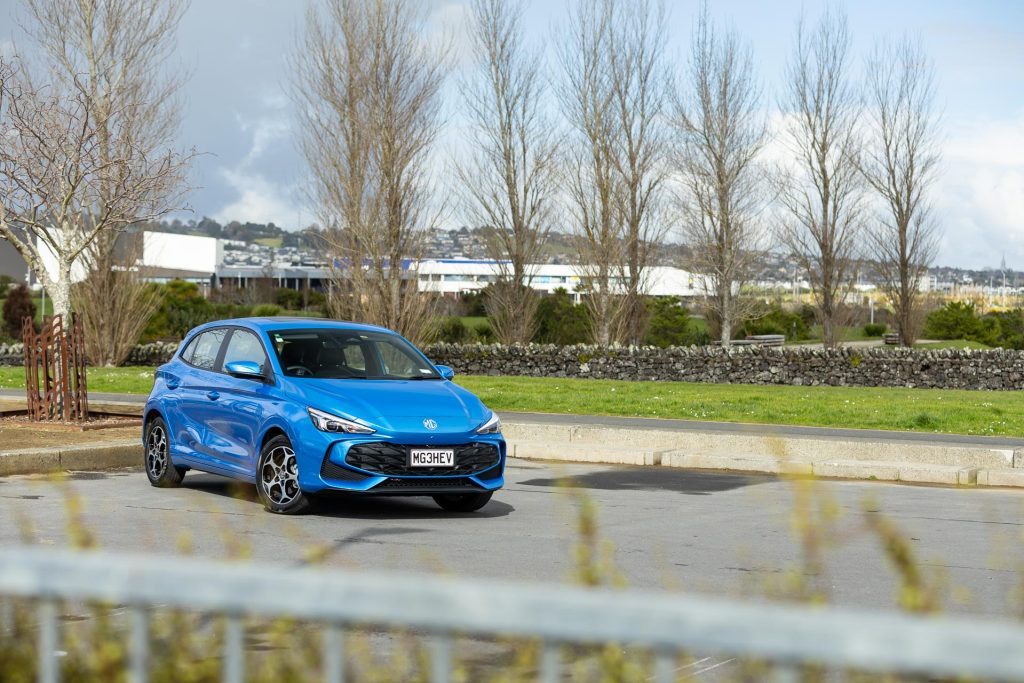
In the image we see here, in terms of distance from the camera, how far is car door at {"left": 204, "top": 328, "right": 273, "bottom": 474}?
11219 millimetres

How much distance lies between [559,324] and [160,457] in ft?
99.4

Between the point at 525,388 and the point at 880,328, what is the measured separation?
45.9 m

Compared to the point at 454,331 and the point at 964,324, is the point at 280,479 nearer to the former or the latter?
the point at 454,331

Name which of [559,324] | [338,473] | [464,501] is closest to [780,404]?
[464,501]

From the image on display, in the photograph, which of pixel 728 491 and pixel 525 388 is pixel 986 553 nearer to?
pixel 728 491

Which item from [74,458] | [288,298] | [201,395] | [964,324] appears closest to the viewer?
[201,395]

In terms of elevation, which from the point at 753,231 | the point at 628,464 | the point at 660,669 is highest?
the point at 753,231

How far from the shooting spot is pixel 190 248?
88.1 m

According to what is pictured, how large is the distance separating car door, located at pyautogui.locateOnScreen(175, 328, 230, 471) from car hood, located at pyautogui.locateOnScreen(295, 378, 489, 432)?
1.26 metres

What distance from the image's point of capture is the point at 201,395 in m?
12.0

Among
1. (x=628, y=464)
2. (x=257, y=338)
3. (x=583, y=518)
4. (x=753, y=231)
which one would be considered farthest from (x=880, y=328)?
(x=583, y=518)

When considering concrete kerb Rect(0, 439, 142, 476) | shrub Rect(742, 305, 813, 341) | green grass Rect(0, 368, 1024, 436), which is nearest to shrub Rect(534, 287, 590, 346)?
green grass Rect(0, 368, 1024, 436)

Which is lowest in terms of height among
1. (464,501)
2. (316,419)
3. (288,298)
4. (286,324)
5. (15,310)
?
(464,501)

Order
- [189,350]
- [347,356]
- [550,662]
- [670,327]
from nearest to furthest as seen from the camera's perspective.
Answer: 1. [550,662]
2. [347,356]
3. [189,350]
4. [670,327]
